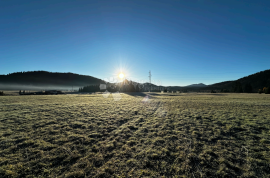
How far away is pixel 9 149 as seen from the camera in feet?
19.5

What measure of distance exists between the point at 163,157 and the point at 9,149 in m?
8.48

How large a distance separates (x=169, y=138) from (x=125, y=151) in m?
3.48

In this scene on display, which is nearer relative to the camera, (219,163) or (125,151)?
(219,163)

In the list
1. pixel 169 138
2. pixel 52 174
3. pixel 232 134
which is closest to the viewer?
pixel 52 174

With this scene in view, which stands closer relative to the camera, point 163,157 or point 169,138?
point 163,157

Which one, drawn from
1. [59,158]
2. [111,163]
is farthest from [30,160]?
[111,163]

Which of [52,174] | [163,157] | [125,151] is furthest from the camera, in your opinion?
[125,151]

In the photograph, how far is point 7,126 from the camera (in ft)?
30.7

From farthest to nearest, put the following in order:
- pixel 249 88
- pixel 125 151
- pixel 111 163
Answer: pixel 249 88 < pixel 125 151 < pixel 111 163

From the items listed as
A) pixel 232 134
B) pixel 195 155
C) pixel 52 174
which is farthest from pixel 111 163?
pixel 232 134

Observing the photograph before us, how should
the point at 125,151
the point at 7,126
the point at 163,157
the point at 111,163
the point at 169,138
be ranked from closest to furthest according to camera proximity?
the point at 111,163 → the point at 163,157 → the point at 125,151 → the point at 169,138 → the point at 7,126

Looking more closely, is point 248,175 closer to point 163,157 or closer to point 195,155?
point 195,155

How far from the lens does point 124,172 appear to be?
4531 mm

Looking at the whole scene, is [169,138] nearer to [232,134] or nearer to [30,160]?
[232,134]
